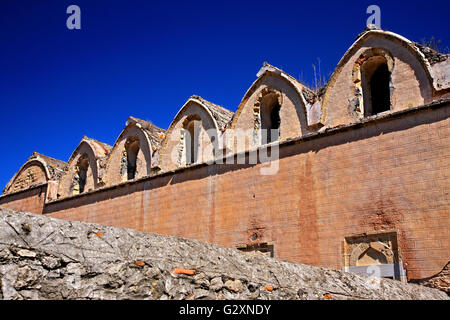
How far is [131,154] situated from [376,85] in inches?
297

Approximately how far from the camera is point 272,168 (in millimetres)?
10172

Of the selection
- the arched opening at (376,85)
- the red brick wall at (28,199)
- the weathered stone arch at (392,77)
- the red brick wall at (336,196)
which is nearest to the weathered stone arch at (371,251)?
the red brick wall at (336,196)

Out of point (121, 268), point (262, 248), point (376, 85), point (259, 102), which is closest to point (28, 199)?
point (259, 102)

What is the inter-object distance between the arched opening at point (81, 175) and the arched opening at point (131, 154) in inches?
86.0

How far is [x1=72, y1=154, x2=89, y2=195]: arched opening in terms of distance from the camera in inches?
608

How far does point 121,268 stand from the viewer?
3.44m

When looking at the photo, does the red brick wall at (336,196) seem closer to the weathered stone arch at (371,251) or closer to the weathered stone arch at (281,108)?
the weathered stone arch at (371,251)

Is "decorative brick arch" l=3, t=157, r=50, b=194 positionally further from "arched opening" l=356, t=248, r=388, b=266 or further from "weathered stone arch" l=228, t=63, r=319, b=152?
"arched opening" l=356, t=248, r=388, b=266

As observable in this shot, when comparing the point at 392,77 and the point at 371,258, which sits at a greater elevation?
the point at 392,77

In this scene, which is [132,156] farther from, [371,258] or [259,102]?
[371,258]

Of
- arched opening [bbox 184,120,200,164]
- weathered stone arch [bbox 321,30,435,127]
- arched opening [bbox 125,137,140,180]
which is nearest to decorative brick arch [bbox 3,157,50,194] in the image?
arched opening [bbox 125,137,140,180]

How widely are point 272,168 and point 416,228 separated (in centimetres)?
332

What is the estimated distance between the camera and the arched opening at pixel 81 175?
15.4m
